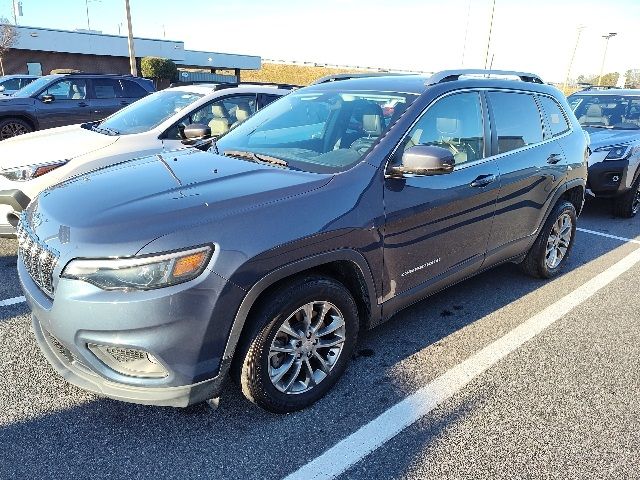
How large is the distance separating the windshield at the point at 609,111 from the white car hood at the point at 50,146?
277 inches

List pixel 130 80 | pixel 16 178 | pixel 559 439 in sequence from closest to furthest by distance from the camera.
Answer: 1. pixel 559 439
2. pixel 16 178
3. pixel 130 80

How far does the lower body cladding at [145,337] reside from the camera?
7.13ft

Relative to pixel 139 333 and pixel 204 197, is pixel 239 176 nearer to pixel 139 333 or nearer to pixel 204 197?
pixel 204 197

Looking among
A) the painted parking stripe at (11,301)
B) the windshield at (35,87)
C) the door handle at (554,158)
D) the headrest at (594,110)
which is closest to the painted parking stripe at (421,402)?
the door handle at (554,158)

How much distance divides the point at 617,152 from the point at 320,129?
5.38 meters

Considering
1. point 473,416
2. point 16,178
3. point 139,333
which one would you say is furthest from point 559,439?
point 16,178

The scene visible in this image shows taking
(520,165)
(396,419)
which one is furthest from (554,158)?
(396,419)

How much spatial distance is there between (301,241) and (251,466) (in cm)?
110

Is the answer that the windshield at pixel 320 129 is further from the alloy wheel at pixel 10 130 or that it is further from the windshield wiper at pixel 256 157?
the alloy wheel at pixel 10 130

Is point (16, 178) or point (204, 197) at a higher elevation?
point (204, 197)

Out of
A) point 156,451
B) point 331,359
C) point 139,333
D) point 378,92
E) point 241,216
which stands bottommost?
point 156,451

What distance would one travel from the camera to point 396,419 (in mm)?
2719

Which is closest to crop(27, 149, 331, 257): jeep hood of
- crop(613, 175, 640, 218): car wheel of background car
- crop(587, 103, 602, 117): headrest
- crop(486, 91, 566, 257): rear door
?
crop(486, 91, 566, 257): rear door

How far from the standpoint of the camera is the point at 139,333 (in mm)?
2193
